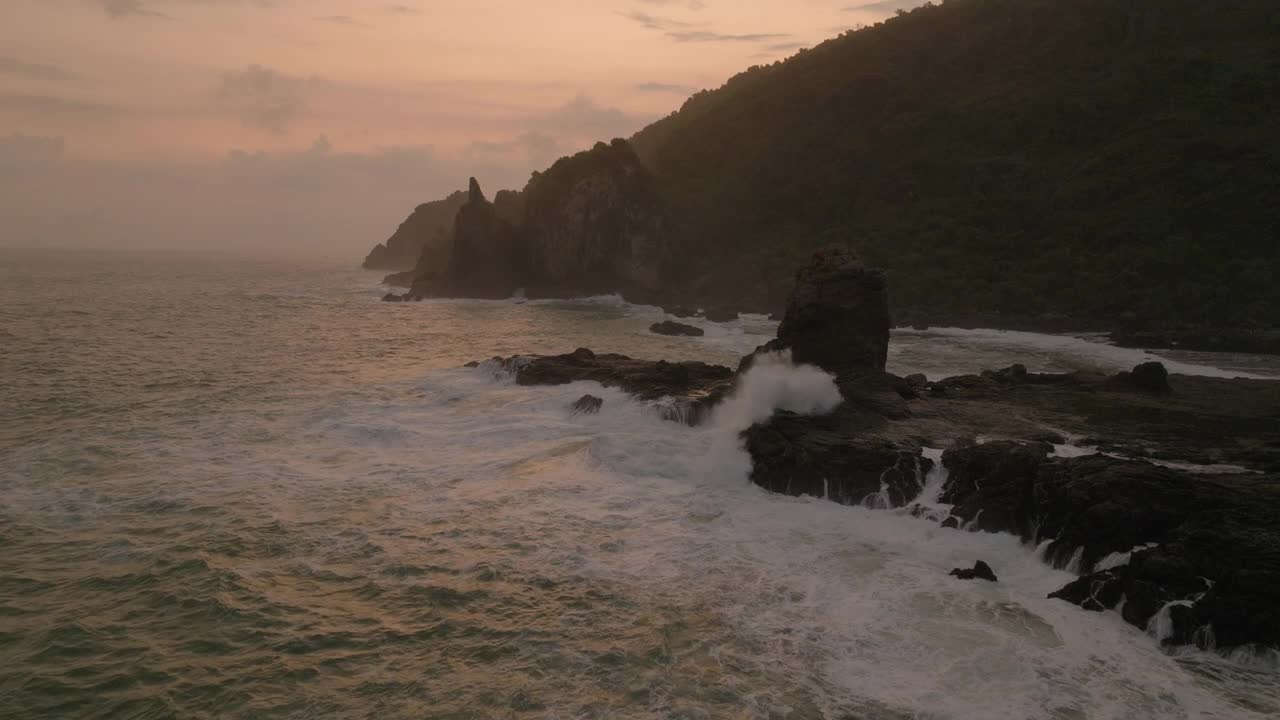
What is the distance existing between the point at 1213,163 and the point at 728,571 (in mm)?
78996

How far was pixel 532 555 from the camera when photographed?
19.3m

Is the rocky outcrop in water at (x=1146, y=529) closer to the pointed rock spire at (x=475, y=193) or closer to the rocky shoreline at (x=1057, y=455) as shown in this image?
the rocky shoreline at (x=1057, y=455)

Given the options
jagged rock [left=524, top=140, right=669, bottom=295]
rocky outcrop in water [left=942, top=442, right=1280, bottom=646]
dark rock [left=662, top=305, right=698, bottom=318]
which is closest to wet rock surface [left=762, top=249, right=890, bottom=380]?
rocky outcrop in water [left=942, top=442, right=1280, bottom=646]

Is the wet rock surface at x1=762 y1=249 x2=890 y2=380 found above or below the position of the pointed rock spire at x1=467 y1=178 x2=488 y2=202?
below

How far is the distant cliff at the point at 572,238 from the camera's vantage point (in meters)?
93.2

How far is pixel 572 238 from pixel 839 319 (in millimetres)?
66379

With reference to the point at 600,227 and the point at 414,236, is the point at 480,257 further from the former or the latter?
the point at 414,236

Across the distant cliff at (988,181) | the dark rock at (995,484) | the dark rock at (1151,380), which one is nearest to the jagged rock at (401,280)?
the distant cliff at (988,181)

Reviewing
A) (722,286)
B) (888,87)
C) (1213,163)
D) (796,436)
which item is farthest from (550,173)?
(796,436)

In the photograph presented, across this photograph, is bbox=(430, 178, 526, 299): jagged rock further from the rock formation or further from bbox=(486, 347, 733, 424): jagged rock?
bbox=(486, 347, 733, 424): jagged rock

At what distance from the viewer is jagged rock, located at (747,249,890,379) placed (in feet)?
103

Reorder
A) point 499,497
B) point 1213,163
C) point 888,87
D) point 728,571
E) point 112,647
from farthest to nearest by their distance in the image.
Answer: point 888,87 < point 1213,163 < point 499,497 < point 728,571 < point 112,647

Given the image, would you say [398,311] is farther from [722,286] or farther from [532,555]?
[532,555]

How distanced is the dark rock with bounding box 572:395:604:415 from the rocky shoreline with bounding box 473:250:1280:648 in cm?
184
